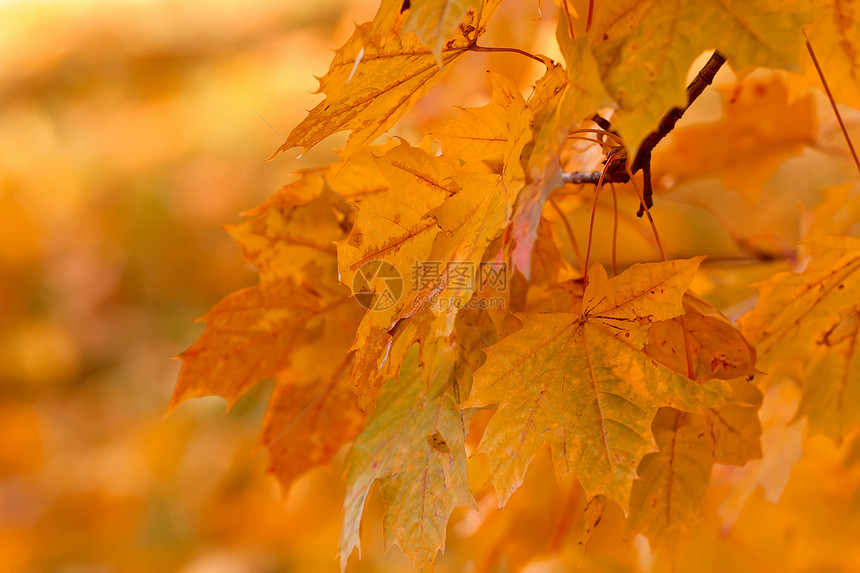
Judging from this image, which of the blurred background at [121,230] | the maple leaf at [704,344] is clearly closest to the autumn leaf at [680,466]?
the maple leaf at [704,344]

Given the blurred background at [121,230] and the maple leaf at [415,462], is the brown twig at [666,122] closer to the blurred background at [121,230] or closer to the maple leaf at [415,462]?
the maple leaf at [415,462]

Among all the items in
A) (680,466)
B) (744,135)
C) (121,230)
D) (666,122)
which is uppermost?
(121,230)

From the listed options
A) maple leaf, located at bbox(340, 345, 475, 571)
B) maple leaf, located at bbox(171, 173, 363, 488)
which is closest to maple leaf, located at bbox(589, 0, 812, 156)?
maple leaf, located at bbox(340, 345, 475, 571)

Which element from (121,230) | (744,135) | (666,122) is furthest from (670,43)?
(121,230)

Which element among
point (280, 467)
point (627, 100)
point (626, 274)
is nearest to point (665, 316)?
point (626, 274)

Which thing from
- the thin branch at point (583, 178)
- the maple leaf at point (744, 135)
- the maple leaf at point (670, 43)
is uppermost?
the maple leaf at point (670, 43)

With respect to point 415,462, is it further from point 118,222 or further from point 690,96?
point 118,222

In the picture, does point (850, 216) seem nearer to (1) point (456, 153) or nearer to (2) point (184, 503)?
(1) point (456, 153)
